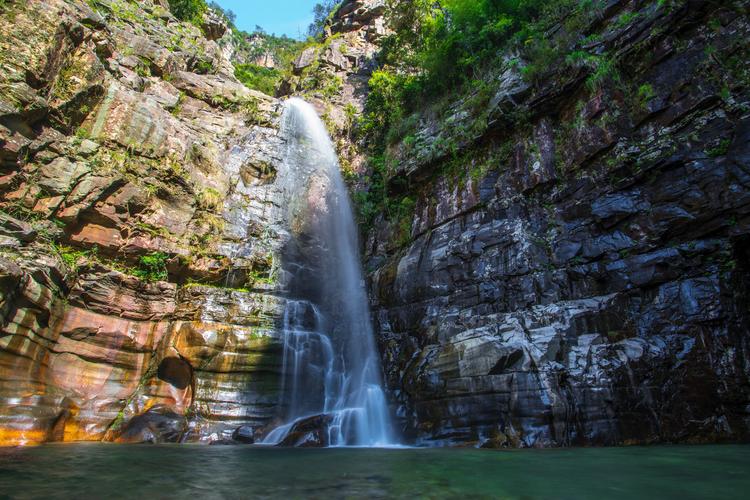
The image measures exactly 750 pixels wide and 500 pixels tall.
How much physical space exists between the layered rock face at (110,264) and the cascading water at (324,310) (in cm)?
80

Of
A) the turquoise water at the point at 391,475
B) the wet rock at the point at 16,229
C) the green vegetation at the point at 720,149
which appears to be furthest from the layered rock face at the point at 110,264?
the green vegetation at the point at 720,149

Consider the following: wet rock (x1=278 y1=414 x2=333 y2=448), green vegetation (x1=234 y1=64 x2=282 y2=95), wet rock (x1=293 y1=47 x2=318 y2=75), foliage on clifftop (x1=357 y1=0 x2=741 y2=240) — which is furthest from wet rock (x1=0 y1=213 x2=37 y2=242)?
wet rock (x1=293 y1=47 x2=318 y2=75)

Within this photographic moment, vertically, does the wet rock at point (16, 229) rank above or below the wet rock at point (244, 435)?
above

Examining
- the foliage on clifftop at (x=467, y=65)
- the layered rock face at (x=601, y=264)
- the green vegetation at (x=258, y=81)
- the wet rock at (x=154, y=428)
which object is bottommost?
the wet rock at (x=154, y=428)

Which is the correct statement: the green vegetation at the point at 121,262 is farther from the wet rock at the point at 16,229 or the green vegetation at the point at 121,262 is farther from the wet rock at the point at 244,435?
the wet rock at the point at 244,435

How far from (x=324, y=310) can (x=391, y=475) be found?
10.1m

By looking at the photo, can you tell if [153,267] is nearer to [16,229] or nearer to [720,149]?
[16,229]

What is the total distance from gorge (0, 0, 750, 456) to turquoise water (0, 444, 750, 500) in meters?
2.42

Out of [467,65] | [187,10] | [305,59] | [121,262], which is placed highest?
[187,10]

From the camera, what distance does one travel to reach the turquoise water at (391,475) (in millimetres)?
3693

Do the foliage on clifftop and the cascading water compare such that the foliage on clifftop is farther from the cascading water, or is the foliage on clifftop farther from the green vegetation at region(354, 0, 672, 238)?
the cascading water

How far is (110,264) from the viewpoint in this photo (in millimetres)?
11953

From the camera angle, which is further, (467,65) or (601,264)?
(467,65)

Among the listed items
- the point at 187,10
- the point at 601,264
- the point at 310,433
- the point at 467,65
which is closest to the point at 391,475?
the point at 310,433
